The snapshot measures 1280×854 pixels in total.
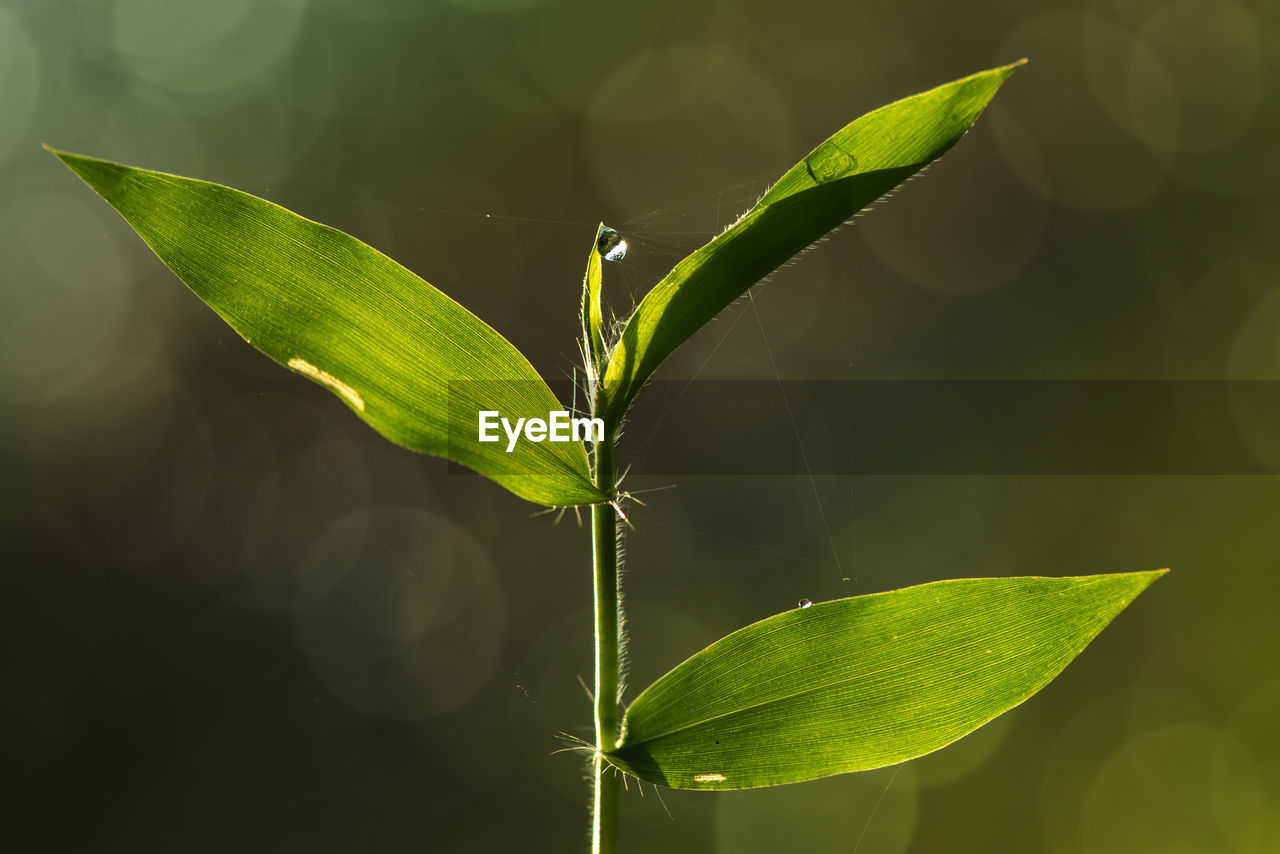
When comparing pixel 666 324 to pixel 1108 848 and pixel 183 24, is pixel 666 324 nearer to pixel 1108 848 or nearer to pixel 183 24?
pixel 1108 848

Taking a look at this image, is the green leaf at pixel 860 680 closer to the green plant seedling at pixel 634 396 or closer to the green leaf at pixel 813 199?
the green plant seedling at pixel 634 396

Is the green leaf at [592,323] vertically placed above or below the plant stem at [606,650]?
above

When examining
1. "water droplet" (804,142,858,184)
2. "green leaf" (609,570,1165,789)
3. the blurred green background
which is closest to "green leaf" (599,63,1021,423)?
"water droplet" (804,142,858,184)

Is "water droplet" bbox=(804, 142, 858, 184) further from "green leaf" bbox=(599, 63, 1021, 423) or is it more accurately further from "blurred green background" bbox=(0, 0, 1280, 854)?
"blurred green background" bbox=(0, 0, 1280, 854)

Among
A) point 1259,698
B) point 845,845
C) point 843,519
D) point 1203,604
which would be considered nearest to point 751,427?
point 843,519

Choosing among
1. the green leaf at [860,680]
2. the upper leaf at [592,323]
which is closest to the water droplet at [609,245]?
the upper leaf at [592,323]

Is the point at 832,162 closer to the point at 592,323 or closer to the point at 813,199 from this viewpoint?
the point at 813,199

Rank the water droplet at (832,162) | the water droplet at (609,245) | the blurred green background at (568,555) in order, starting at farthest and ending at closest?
the blurred green background at (568,555) < the water droplet at (609,245) < the water droplet at (832,162)
